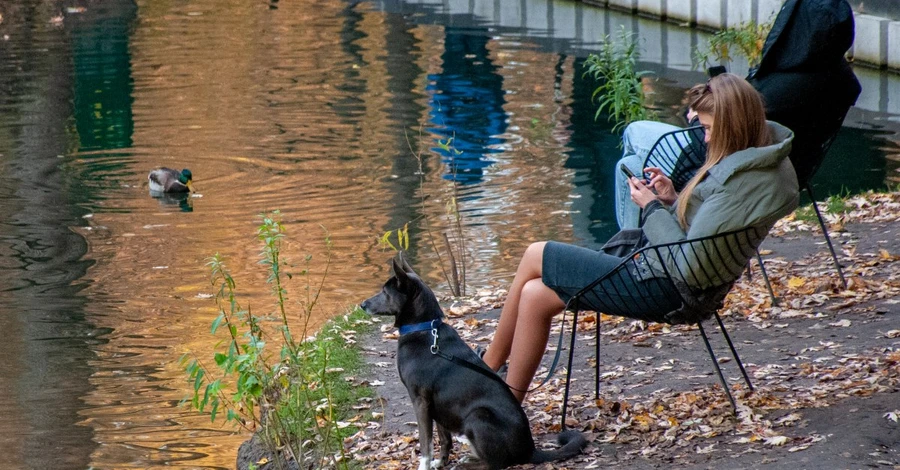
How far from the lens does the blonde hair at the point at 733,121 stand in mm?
5297

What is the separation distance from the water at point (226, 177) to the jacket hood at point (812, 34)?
2.49 metres

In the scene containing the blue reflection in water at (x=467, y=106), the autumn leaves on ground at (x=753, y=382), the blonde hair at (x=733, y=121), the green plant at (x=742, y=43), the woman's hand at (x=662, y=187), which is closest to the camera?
the autumn leaves on ground at (x=753, y=382)

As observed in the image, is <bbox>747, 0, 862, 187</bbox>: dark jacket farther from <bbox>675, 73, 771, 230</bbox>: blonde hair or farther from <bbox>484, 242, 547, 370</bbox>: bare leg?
<bbox>484, 242, 547, 370</bbox>: bare leg

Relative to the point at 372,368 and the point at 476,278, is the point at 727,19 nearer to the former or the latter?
the point at 476,278

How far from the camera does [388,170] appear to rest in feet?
47.9

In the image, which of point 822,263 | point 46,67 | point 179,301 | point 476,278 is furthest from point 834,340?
point 46,67

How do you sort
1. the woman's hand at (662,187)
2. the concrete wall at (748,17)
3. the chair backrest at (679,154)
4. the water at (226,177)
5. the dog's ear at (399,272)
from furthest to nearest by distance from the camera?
the concrete wall at (748,17), the water at (226,177), the chair backrest at (679,154), the woman's hand at (662,187), the dog's ear at (399,272)

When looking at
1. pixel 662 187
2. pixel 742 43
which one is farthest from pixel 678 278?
pixel 742 43

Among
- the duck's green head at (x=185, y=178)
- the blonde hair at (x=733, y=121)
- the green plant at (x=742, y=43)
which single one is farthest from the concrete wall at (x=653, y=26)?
the blonde hair at (x=733, y=121)

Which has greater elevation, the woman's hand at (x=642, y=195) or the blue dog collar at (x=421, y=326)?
the woman's hand at (x=642, y=195)

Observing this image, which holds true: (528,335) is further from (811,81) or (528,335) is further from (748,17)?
(748,17)

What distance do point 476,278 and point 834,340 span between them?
12.9ft

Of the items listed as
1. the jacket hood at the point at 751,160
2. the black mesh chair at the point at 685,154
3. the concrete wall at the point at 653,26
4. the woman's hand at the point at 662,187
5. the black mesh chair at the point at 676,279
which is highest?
the jacket hood at the point at 751,160

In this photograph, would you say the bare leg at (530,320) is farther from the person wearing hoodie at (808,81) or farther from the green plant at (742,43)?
the green plant at (742,43)
